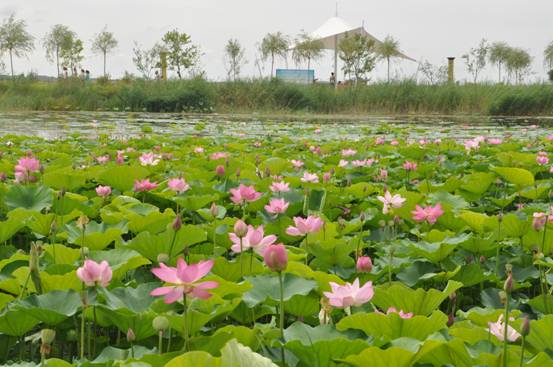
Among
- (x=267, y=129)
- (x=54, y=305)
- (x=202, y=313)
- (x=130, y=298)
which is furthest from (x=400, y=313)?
(x=267, y=129)

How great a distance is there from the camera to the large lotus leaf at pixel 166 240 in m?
1.35

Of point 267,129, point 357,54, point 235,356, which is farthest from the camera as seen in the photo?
point 357,54

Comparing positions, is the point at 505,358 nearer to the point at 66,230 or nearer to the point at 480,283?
the point at 480,283

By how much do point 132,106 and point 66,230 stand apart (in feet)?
54.7

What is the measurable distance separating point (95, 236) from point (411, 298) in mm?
783

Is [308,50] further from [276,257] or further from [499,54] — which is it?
[276,257]

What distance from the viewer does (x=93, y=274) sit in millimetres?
955

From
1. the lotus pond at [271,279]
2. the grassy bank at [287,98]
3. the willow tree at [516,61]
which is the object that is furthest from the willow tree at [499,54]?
the lotus pond at [271,279]

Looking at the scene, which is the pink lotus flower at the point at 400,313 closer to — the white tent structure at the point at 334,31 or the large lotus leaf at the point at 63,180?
the large lotus leaf at the point at 63,180

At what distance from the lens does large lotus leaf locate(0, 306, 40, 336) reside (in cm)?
100

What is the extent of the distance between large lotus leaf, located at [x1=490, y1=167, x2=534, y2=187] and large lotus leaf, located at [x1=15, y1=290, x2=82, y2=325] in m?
1.68

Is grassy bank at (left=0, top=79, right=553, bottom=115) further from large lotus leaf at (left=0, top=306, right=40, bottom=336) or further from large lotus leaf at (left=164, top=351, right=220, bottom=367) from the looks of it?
large lotus leaf at (left=164, top=351, right=220, bottom=367)

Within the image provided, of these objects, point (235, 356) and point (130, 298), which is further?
point (130, 298)

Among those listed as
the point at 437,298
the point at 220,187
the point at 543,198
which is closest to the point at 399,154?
the point at 543,198
